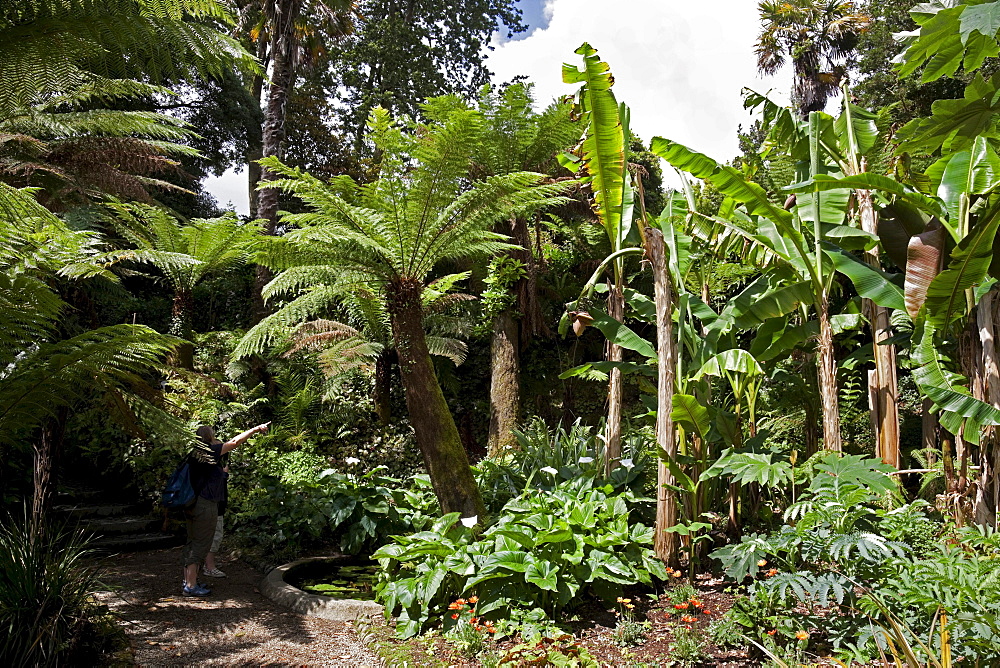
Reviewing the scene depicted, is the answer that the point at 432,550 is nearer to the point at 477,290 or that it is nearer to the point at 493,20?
the point at 477,290

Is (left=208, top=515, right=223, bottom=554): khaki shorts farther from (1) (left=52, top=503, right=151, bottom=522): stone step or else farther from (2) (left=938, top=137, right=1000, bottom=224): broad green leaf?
(2) (left=938, top=137, right=1000, bottom=224): broad green leaf

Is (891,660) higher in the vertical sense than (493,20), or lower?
lower

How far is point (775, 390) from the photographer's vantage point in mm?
5984

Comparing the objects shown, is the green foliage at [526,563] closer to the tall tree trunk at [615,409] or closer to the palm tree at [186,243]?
the tall tree trunk at [615,409]

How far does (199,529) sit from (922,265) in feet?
18.0

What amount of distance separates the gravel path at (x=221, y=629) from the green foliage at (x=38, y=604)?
363 millimetres

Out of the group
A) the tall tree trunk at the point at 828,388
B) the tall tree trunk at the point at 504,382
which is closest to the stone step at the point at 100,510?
the tall tree trunk at the point at 504,382

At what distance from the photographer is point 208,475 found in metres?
4.92

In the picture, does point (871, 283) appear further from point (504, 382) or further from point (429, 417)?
point (504, 382)

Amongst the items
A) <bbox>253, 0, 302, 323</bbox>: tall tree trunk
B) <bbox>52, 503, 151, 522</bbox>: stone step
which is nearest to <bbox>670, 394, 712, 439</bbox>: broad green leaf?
<bbox>52, 503, 151, 522</bbox>: stone step

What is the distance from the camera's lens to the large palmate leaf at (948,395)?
12.2 feet

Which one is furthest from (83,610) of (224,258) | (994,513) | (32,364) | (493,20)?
(493,20)

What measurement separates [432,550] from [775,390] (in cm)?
374

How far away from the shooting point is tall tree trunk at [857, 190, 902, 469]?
4.60m
